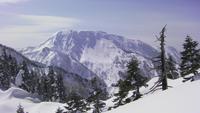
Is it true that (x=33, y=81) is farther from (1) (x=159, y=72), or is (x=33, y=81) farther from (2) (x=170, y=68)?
(1) (x=159, y=72)

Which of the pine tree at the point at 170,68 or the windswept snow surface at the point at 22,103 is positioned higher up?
the pine tree at the point at 170,68

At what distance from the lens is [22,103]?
4577 inches

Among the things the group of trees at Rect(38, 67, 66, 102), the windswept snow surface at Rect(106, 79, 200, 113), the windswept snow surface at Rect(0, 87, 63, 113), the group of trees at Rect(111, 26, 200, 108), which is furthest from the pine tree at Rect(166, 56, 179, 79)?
the group of trees at Rect(38, 67, 66, 102)

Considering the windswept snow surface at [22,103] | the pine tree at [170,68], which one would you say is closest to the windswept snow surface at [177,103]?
the pine tree at [170,68]

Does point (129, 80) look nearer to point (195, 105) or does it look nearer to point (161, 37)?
point (161, 37)

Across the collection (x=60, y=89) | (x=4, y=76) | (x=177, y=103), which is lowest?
(x=60, y=89)

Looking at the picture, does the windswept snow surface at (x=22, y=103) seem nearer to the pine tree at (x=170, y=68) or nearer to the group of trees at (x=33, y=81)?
the group of trees at (x=33, y=81)

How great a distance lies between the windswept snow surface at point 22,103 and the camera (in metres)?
103

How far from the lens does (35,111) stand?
104 meters

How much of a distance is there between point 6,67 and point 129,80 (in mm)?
113307

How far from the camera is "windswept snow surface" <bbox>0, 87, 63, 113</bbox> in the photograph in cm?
10328

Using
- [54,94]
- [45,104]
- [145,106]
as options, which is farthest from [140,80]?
[54,94]

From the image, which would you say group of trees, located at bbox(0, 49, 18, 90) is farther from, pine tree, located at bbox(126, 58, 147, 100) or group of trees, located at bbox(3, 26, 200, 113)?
pine tree, located at bbox(126, 58, 147, 100)

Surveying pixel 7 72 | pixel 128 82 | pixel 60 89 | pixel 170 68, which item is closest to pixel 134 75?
pixel 128 82
